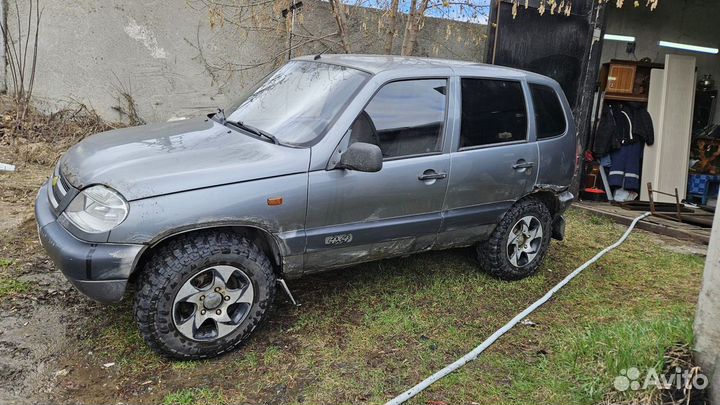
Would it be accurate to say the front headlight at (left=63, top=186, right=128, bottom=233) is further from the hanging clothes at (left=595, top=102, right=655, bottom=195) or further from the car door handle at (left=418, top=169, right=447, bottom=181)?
the hanging clothes at (left=595, top=102, right=655, bottom=195)

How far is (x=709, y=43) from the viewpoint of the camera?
8.95 meters

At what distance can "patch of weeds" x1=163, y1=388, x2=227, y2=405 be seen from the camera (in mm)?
2725

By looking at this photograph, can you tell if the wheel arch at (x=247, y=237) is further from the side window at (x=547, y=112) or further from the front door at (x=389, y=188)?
the side window at (x=547, y=112)

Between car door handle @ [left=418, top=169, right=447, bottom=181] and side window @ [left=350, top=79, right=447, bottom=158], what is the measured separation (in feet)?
0.49

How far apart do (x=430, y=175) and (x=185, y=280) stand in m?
1.74

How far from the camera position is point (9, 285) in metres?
3.63

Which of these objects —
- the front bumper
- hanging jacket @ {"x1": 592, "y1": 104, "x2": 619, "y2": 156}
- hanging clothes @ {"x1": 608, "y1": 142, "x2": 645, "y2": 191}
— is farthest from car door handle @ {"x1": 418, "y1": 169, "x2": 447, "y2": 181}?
hanging clothes @ {"x1": 608, "y1": 142, "x2": 645, "y2": 191}

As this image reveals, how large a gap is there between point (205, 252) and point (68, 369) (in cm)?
99

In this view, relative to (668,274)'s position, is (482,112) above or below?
above

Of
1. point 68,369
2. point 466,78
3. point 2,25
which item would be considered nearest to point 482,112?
point 466,78

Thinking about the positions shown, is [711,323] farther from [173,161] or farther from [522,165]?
[173,161]

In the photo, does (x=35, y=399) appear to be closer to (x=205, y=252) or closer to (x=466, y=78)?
(x=205, y=252)

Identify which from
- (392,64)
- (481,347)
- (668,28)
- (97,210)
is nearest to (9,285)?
(97,210)

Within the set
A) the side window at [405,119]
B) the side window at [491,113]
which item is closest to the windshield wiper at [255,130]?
the side window at [405,119]
